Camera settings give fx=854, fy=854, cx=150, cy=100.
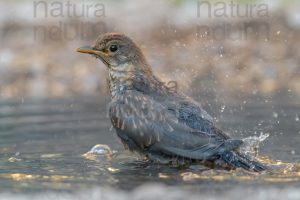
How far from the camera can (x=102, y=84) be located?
14914 millimetres

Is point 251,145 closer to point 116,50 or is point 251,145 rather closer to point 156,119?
point 156,119

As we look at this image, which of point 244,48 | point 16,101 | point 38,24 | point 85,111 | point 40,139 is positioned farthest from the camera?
point 38,24

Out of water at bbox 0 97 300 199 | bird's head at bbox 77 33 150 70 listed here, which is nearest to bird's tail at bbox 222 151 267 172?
water at bbox 0 97 300 199

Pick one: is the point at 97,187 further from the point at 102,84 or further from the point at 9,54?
the point at 9,54

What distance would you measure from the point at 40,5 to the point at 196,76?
196 inches

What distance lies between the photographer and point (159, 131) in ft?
28.7

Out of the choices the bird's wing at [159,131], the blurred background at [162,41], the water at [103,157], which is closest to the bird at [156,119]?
the bird's wing at [159,131]

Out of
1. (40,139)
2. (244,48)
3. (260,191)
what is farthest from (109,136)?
(244,48)

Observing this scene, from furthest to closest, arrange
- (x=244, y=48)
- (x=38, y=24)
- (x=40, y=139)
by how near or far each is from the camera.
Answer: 1. (x=38, y=24)
2. (x=244, y=48)
3. (x=40, y=139)

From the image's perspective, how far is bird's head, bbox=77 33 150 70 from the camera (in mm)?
9555

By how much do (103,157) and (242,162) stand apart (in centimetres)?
167

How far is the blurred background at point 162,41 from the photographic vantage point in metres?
15.1

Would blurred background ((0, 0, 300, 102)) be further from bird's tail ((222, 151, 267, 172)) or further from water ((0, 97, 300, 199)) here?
bird's tail ((222, 151, 267, 172))

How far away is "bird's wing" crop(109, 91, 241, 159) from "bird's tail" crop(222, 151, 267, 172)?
12 centimetres
